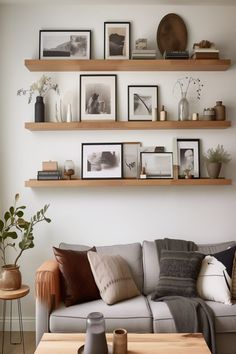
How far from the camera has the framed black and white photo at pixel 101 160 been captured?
335cm

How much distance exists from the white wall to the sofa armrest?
0.77 meters

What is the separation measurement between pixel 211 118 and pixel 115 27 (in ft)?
4.11

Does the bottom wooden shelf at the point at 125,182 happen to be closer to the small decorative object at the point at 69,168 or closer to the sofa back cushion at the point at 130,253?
the small decorative object at the point at 69,168

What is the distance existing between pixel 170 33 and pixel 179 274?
2203mm

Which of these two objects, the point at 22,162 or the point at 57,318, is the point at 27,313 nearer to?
the point at 57,318

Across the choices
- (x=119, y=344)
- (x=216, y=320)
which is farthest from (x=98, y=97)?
(x=119, y=344)

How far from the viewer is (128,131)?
11.2 feet

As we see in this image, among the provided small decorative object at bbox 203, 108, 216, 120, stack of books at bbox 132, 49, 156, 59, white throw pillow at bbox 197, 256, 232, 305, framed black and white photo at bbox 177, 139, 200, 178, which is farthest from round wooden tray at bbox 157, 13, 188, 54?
white throw pillow at bbox 197, 256, 232, 305

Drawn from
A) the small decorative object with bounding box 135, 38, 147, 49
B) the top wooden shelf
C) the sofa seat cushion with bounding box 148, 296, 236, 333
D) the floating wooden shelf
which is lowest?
the sofa seat cushion with bounding box 148, 296, 236, 333

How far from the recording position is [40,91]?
3.33 meters

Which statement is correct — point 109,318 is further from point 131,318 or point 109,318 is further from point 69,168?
point 69,168

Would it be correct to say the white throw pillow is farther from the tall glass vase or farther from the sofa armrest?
the tall glass vase

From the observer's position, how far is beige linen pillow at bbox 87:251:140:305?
265 centimetres

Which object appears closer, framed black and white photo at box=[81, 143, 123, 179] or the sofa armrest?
the sofa armrest
